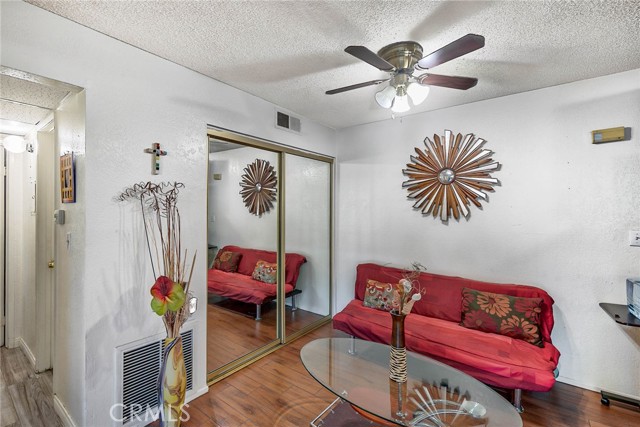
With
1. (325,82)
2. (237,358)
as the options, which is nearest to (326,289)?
(237,358)

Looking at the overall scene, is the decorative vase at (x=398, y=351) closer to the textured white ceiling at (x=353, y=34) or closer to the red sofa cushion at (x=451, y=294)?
the red sofa cushion at (x=451, y=294)

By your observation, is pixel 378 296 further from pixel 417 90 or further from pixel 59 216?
pixel 59 216

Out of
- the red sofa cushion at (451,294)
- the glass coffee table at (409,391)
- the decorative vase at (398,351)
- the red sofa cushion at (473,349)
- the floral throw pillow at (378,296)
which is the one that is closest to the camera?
the glass coffee table at (409,391)

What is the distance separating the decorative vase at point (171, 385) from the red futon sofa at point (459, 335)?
55.4 inches

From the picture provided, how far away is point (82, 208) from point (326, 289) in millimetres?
2647

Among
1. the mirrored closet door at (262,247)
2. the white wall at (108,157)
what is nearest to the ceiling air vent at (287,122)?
the mirrored closet door at (262,247)

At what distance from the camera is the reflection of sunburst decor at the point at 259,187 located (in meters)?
2.89

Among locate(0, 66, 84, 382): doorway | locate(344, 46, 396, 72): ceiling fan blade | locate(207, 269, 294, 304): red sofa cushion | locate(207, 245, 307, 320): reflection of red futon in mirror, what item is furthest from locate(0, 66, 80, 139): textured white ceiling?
locate(207, 269, 294, 304): red sofa cushion

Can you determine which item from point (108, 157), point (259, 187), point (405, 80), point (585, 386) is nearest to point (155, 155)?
point (108, 157)

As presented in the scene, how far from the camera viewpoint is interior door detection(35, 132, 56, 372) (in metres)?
2.29

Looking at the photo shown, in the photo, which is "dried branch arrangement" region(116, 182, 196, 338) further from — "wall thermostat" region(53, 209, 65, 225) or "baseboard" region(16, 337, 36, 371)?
"baseboard" region(16, 337, 36, 371)

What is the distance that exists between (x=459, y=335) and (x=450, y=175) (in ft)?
4.77

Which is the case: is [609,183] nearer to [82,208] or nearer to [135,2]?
[135,2]

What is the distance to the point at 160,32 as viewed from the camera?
5.50 ft
